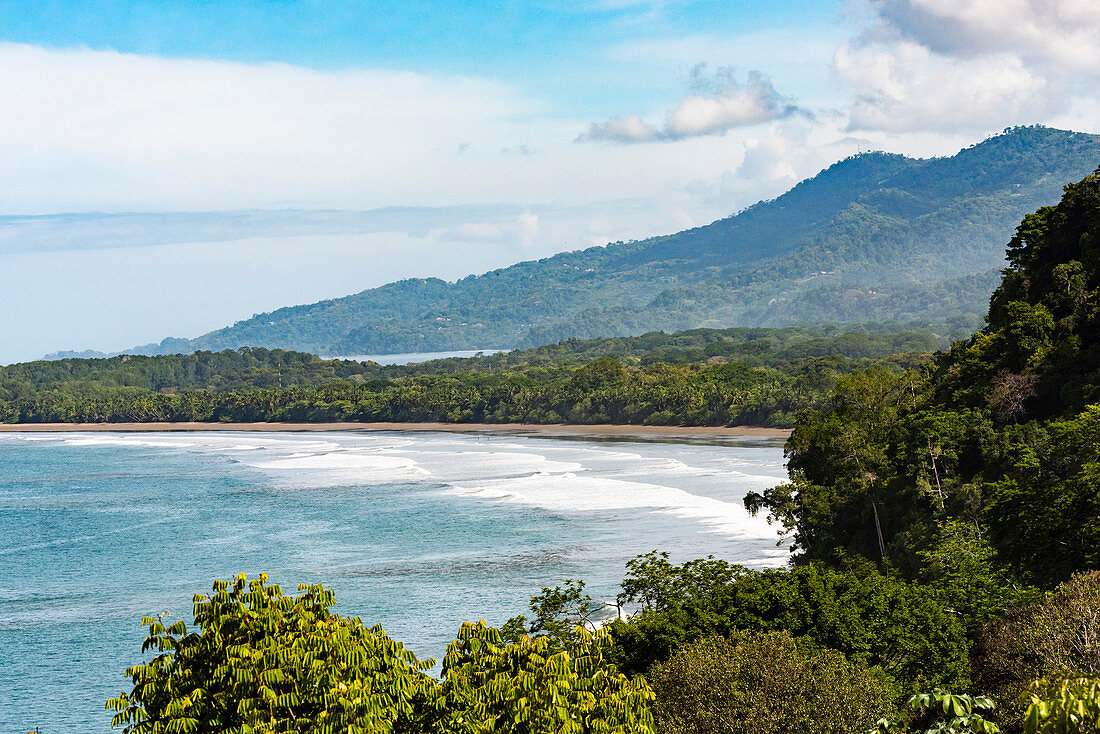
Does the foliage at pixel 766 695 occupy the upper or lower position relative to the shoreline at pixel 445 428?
upper

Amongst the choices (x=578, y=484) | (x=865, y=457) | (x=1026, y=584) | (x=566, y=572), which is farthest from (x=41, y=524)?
(x=1026, y=584)

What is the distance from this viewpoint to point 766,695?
1456 centimetres

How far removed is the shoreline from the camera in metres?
103

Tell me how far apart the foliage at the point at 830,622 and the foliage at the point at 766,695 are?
11.7 ft

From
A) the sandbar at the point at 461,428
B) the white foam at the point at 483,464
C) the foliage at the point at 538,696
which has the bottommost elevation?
the white foam at the point at 483,464

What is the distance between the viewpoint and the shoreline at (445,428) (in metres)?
103

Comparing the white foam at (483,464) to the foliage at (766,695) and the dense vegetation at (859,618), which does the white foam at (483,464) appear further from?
the foliage at (766,695)

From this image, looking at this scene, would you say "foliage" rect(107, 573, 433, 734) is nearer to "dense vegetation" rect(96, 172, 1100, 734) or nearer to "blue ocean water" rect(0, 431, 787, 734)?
"dense vegetation" rect(96, 172, 1100, 734)

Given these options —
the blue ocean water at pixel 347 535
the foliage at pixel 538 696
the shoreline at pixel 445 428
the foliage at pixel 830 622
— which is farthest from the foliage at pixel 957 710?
the shoreline at pixel 445 428

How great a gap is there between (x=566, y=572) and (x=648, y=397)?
258 feet

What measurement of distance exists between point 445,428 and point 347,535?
76.8m

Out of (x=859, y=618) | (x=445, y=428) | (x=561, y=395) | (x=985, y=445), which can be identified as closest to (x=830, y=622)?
(x=859, y=618)

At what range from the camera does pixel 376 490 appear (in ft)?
219

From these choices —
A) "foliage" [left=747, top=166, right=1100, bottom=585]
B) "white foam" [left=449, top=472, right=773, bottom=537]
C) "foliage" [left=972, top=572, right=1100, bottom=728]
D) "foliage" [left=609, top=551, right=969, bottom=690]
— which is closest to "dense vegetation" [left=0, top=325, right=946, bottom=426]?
"white foam" [left=449, top=472, right=773, bottom=537]
